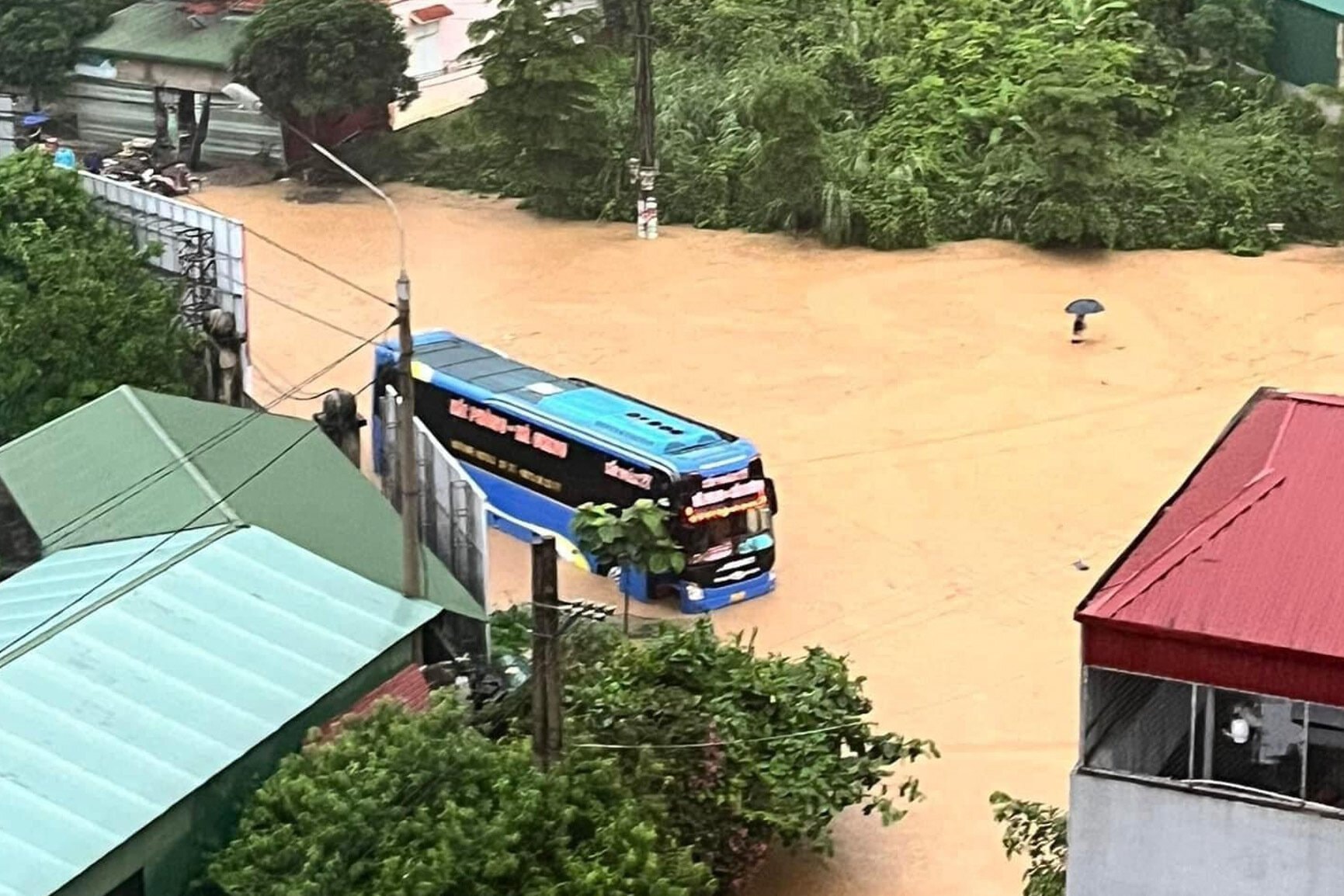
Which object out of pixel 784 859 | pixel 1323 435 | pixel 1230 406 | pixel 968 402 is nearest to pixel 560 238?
pixel 968 402

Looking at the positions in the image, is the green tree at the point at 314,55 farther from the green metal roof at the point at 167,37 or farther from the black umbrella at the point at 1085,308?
the black umbrella at the point at 1085,308

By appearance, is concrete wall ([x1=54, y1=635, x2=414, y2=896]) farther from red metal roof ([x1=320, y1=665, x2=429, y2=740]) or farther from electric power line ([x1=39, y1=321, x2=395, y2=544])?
electric power line ([x1=39, y1=321, x2=395, y2=544])

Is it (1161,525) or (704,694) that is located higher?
(1161,525)

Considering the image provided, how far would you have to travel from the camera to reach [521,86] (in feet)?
113

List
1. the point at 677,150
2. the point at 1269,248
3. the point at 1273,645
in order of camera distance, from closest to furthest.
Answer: the point at 1273,645 < the point at 1269,248 < the point at 677,150

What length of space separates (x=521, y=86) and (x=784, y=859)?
21.8 m

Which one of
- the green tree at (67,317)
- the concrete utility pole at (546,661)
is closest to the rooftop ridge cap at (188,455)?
the green tree at (67,317)

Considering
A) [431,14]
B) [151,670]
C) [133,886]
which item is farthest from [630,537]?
[431,14]

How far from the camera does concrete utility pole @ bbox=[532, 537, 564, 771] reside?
38.9ft

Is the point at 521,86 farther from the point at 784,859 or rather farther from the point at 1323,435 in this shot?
the point at 1323,435

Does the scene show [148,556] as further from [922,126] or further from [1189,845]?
[922,126]

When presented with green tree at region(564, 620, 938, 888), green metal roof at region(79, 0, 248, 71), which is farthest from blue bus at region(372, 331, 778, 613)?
green metal roof at region(79, 0, 248, 71)

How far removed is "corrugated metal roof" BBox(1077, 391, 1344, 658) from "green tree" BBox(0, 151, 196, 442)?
12885 millimetres

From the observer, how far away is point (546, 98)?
34.6 meters
